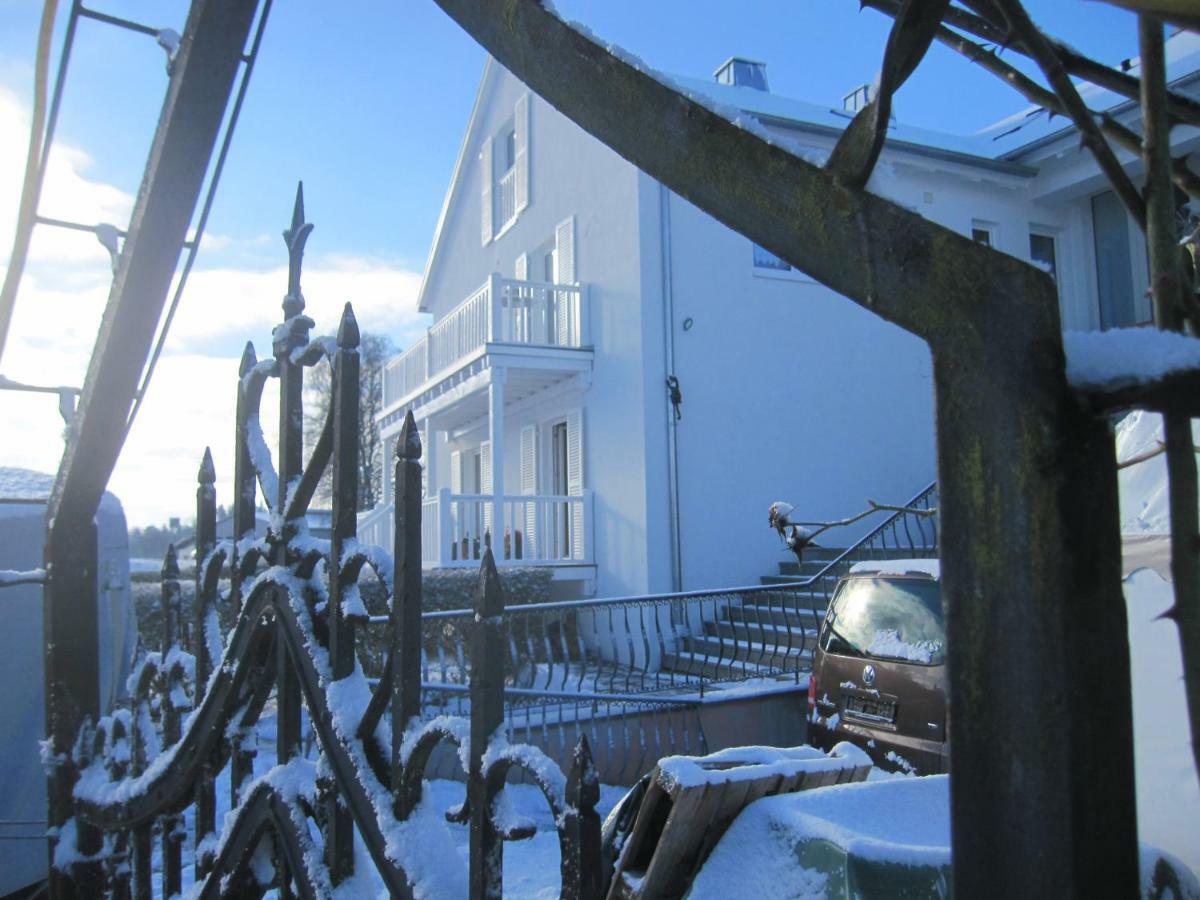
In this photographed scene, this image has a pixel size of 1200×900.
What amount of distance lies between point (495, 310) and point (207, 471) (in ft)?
39.0

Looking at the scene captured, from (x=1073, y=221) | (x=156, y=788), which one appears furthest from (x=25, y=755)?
(x=1073, y=221)

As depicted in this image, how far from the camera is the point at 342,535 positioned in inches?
79.3

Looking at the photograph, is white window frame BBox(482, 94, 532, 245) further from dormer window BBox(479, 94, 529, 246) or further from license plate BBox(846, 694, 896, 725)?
license plate BBox(846, 694, 896, 725)

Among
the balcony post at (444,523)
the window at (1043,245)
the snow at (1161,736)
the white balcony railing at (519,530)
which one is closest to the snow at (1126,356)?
the snow at (1161,736)

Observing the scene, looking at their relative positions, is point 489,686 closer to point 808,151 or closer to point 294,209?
point 808,151

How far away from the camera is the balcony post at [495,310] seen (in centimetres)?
1458

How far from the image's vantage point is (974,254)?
2.75ft

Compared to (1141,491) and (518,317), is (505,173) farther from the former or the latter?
(1141,491)

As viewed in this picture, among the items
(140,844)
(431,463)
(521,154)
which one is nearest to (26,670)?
(140,844)

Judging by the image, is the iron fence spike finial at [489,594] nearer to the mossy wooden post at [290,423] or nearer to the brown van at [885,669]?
the mossy wooden post at [290,423]

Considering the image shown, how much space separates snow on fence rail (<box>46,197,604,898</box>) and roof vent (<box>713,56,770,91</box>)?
55.4ft

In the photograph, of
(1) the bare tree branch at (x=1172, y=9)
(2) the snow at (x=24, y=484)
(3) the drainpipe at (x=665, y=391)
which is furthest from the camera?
(3) the drainpipe at (x=665, y=391)

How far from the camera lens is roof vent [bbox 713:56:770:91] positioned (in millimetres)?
17875

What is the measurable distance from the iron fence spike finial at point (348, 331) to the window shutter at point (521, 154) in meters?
16.7
